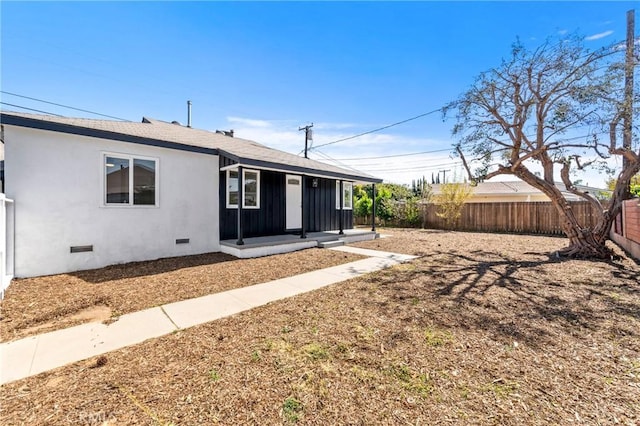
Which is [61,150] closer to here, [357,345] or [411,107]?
[357,345]

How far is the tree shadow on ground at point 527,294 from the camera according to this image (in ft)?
10.6

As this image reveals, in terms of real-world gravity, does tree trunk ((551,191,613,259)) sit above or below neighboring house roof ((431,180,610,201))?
below

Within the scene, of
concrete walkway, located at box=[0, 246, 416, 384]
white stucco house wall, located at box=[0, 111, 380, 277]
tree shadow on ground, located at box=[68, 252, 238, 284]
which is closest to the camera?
concrete walkway, located at box=[0, 246, 416, 384]

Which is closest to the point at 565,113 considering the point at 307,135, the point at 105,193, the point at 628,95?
the point at 628,95

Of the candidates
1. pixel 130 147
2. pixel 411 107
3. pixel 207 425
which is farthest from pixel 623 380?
pixel 411 107

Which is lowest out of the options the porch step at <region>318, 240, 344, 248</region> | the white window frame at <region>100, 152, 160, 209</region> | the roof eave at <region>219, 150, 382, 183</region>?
the porch step at <region>318, 240, 344, 248</region>

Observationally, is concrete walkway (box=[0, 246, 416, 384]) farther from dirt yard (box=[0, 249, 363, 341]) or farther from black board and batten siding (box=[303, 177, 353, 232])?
black board and batten siding (box=[303, 177, 353, 232])

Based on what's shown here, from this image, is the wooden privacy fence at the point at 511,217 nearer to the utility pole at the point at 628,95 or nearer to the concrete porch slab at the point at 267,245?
the utility pole at the point at 628,95

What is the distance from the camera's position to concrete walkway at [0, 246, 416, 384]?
2.54 metres

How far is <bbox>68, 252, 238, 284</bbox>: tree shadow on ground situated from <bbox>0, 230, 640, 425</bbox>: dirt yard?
10.8 feet

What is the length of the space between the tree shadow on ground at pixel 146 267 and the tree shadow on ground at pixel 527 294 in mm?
4254

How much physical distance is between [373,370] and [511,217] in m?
15.2

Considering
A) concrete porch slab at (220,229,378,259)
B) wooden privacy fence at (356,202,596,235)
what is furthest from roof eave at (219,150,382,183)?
wooden privacy fence at (356,202,596,235)

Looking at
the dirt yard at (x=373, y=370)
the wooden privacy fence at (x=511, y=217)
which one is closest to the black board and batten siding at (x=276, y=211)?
the dirt yard at (x=373, y=370)
